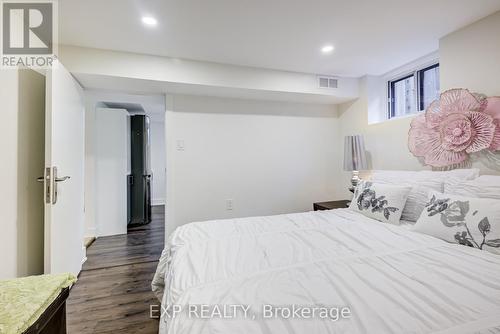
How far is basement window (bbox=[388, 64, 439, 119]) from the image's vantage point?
2529 millimetres

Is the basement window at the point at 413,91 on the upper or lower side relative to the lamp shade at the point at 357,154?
upper

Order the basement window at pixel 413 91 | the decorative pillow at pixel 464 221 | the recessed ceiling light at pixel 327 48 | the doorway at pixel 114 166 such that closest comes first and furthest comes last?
the decorative pillow at pixel 464 221
the recessed ceiling light at pixel 327 48
the basement window at pixel 413 91
the doorway at pixel 114 166

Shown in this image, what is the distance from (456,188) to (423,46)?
1.51 metres

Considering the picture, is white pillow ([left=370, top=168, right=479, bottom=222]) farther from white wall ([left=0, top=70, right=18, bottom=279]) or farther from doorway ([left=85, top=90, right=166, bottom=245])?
doorway ([left=85, top=90, right=166, bottom=245])

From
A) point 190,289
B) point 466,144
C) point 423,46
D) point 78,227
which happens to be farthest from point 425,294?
point 78,227

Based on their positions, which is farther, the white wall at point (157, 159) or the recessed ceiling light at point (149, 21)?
the white wall at point (157, 159)

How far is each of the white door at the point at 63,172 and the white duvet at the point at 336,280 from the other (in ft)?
3.00

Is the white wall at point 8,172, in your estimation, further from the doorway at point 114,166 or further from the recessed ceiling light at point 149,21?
the doorway at point 114,166

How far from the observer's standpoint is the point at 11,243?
1.50 m

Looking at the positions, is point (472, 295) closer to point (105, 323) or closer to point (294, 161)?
point (105, 323)

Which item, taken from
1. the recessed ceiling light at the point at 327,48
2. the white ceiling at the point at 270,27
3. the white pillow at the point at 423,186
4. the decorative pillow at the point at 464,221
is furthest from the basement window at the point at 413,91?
the decorative pillow at the point at 464,221

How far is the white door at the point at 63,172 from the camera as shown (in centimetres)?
162

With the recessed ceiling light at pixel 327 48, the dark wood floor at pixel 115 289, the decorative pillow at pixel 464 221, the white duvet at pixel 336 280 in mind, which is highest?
the recessed ceiling light at pixel 327 48

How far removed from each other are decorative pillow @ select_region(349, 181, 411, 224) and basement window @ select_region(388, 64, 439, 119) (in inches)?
48.2
